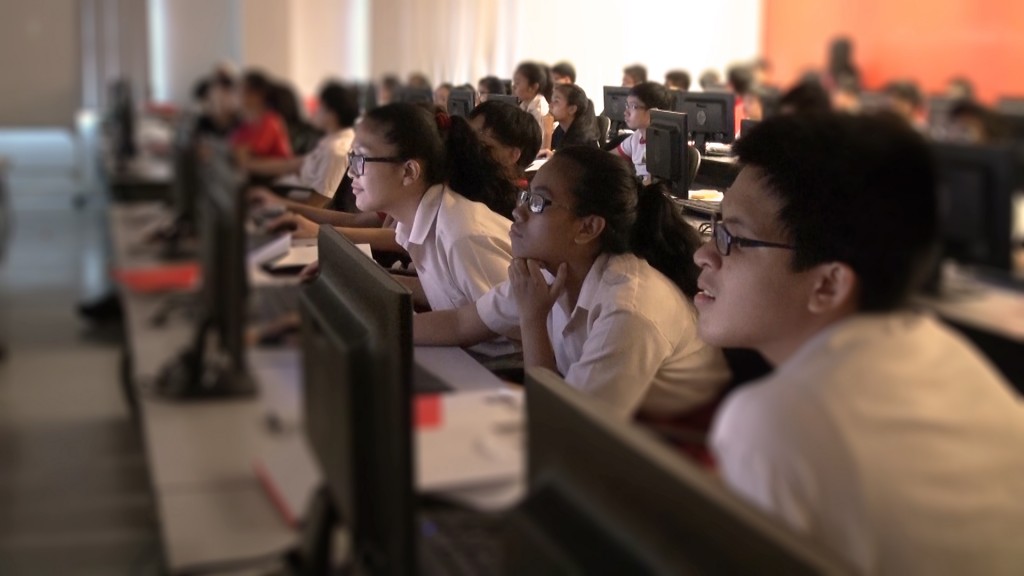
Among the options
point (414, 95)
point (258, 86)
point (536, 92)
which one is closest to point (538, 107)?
point (536, 92)

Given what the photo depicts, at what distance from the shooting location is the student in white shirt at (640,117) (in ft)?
2.82

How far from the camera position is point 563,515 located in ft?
1.90

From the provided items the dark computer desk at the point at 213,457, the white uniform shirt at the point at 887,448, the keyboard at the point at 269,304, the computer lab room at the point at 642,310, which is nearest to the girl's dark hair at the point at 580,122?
the computer lab room at the point at 642,310

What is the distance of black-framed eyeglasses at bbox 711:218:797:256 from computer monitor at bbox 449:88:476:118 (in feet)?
1.05

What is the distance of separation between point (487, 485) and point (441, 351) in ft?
0.59

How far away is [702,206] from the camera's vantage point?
2.64 feet

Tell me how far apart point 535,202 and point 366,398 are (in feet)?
0.70

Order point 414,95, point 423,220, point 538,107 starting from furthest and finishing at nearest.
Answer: point 414,95 → point 423,220 → point 538,107

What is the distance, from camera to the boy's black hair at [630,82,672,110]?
87 cm

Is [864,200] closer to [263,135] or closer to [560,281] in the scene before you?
[560,281]

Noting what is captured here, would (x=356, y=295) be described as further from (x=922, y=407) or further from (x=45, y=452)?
(x=45, y=452)

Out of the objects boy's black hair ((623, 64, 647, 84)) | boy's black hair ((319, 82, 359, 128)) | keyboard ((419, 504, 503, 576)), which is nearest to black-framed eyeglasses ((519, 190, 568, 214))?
boy's black hair ((623, 64, 647, 84))

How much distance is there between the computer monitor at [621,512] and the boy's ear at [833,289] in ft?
0.33

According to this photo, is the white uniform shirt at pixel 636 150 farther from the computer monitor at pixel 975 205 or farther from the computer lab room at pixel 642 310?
the computer monitor at pixel 975 205
